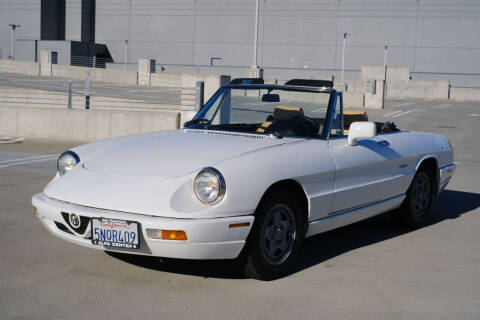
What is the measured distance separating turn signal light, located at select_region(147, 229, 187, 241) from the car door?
157 centimetres

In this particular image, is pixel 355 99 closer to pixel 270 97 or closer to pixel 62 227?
pixel 270 97

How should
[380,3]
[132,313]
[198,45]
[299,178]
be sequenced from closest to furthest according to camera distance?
[132,313], [299,178], [380,3], [198,45]

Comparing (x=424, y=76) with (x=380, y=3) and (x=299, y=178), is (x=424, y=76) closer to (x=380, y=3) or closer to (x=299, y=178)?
(x=380, y=3)

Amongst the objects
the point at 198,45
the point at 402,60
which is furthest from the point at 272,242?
the point at 198,45

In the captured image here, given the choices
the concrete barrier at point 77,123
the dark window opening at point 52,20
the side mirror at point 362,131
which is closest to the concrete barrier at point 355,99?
the concrete barrier at point 77,123

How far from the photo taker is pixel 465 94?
1773 inches

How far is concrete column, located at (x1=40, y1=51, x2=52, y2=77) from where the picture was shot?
4391 cm

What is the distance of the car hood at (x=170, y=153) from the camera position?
4684 millimetres

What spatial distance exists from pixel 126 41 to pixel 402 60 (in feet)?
76.8

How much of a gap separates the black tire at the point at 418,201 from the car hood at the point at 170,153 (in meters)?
2.01

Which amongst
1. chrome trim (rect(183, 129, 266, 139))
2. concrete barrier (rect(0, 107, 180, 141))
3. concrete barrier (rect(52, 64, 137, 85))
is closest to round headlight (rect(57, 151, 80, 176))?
chrome trim (rect(183, 129, 266, 139))

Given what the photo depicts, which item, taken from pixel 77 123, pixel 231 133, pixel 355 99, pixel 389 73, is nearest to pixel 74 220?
pixel 231 133

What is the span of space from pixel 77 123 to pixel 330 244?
9.65m

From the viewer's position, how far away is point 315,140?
217 inches
